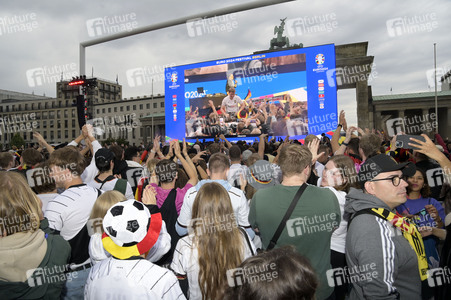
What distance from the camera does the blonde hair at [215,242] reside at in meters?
2.37

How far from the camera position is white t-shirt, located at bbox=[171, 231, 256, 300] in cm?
247

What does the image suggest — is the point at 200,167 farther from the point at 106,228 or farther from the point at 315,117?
the point at 315,117

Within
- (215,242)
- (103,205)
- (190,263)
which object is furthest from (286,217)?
(103,205)

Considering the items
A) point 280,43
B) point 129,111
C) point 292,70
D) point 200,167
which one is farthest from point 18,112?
point 200,167

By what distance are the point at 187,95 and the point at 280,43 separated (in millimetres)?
18500

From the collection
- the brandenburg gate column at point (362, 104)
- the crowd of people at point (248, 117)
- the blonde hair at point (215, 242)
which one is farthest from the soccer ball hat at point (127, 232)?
the brandenburg gate column at point (362, 104)

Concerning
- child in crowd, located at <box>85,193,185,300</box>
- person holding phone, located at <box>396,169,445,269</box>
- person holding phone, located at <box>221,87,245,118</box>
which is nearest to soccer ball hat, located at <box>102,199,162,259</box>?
child in crowd, located at <box>85,193,185,300</box>

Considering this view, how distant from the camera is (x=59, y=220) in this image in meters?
3.00

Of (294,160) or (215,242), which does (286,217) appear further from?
(215,242)

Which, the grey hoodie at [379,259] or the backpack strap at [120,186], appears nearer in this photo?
the grey hoodie at [379,259]

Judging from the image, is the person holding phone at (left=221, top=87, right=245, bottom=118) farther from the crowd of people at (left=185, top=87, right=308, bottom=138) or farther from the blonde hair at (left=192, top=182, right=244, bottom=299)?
the blonde hair at (left=192, top=182, right=244, bottom=299)

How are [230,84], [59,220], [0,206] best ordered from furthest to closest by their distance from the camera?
[230,84]
[59,220]
[0,206]

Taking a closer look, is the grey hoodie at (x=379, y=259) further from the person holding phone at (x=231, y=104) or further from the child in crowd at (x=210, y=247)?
the person holding phone at (x=231, y=104)

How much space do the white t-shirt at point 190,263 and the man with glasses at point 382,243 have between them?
894mm
